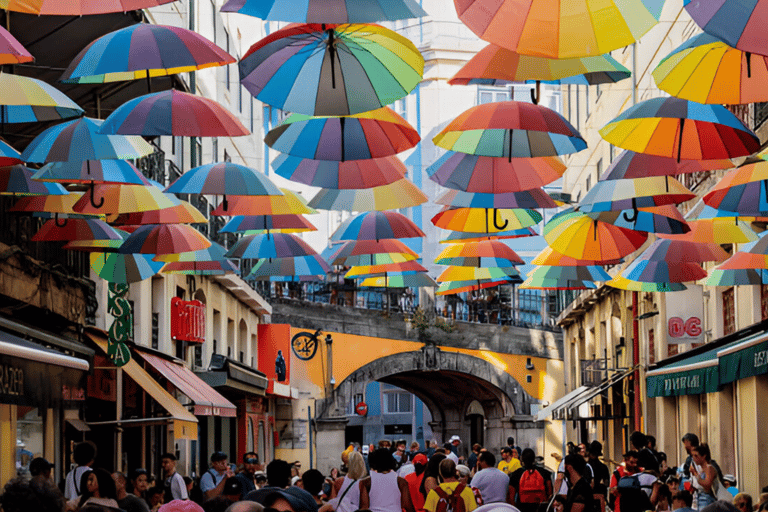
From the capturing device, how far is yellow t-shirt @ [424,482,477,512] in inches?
424

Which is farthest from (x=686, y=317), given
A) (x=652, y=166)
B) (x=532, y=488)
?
(x=652, y=166)

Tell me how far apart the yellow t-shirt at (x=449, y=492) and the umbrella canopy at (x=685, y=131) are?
3.49 m

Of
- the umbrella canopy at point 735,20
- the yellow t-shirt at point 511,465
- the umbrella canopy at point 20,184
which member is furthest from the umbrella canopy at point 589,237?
the umbrella canopy at point 735,20

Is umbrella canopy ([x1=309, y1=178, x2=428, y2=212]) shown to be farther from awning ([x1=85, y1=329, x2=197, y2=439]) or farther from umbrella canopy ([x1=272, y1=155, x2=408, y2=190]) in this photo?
awning ([x1=85, y1=329, x2=197, y2=439])

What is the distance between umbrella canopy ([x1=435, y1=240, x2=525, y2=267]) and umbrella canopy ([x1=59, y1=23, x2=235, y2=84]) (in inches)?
311

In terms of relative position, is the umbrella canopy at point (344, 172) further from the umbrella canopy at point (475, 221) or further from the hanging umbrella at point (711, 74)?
the hanging umbrella at point (711, 74)

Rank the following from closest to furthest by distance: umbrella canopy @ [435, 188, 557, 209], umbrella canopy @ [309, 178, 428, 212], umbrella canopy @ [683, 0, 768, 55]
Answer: umbrella canopy @ [683, 0, 768, 55] → umbrella canopy @ [435, 188, 557, 209] → umbrella canopy @ [309, 178, 428, 212]

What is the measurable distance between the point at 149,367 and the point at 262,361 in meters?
16.8

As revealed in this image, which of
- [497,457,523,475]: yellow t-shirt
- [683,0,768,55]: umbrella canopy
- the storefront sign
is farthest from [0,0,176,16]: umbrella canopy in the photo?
the storefront sign

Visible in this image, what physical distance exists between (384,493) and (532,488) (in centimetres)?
422

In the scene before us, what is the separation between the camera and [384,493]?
9.77m

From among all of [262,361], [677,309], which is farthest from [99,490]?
[262,361]

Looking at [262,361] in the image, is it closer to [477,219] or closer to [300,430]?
[300,430]

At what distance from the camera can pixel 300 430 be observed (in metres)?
37.2
